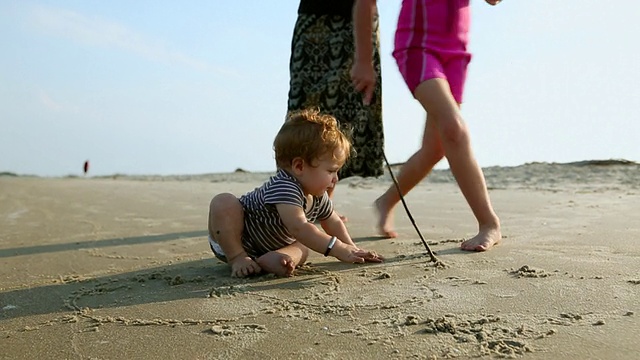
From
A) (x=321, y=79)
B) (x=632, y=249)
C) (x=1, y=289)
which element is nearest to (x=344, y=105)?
(x=321, y=79)

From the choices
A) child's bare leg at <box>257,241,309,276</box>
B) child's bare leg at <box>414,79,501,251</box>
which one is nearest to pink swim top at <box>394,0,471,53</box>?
child's bare leg at <box>414,79,501,251</box>

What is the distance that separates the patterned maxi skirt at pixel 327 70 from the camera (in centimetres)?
387

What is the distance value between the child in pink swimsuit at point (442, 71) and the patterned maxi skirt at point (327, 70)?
0.59 meters

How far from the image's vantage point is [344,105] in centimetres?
392

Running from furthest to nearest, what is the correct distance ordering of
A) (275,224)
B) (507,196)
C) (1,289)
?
(507,196) < (275,224) < (1,289)

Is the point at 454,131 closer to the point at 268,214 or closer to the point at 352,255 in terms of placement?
the point at 352,255

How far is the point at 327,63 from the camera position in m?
3.90

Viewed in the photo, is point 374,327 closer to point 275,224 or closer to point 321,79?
point 275,224

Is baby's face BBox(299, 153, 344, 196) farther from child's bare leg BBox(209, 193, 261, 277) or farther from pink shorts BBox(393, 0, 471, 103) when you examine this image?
pink shorts BBox(393, 0, 471, 103)

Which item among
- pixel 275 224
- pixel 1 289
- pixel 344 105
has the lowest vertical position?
pixel 1 289

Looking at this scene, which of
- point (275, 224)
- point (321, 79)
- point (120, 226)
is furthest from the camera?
point (120, 226)

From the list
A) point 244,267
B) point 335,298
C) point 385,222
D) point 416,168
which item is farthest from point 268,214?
point 416,168

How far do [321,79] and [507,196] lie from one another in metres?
3.00

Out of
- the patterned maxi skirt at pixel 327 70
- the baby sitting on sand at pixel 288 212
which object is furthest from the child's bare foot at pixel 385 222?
the baby sitting on sand at pixel 288 212
